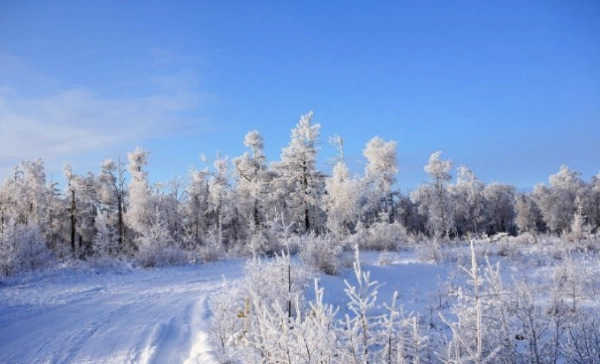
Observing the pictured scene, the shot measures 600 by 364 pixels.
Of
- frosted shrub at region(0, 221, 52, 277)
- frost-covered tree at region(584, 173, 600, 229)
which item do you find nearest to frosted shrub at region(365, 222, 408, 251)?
frosted shrub at region(0, 221, 52, 277)

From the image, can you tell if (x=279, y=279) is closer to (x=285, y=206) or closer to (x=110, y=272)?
(x=110, y=272)

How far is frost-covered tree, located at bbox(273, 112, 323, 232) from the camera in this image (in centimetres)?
3145

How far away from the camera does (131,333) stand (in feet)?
21.7

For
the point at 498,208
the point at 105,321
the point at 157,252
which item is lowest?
the point at 105,321

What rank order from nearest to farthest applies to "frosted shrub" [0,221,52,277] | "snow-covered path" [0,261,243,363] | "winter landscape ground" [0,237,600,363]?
"winter landscape ground" [0,237,600,363] < "snow-covered path" [0,261,243,363] < "frosted shrub" [0,221,52,277]

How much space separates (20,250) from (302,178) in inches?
801

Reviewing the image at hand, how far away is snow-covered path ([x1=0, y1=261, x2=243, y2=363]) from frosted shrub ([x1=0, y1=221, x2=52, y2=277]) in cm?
193

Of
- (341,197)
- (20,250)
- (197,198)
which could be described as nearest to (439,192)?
(341,197)

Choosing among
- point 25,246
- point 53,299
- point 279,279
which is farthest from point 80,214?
point 279,279

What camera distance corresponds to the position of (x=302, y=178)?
31.9m

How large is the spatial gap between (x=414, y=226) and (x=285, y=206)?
38.5 meters

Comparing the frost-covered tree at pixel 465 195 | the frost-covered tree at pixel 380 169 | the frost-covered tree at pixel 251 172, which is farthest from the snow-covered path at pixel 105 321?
the frost-covered tree at pixel 465 195

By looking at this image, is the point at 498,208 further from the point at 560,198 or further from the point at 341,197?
the point at 341,197

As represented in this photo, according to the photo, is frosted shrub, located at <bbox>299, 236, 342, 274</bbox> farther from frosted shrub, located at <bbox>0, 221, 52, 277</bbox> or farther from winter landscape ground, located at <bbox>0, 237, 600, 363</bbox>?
frosted shrub, located at <bbox>0, 221, 52, 277</bbox>
